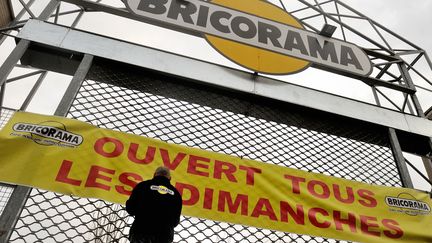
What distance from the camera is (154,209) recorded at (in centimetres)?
231

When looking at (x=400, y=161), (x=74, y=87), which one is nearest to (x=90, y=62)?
(x=74, y=87)

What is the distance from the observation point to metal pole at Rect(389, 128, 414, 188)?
13.0ft

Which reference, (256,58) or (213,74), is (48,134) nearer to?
(213,74)

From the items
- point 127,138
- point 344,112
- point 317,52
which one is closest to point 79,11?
point 127,138

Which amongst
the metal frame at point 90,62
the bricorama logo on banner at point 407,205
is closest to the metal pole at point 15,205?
the metal frame at point 90,62

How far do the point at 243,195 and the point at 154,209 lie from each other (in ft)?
4.33

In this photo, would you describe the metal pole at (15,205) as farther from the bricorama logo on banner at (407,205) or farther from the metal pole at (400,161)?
the metal pole at (400,161)

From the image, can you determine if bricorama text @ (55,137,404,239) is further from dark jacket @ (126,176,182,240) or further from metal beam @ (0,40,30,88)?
metal beam @ (0,40,30,88)

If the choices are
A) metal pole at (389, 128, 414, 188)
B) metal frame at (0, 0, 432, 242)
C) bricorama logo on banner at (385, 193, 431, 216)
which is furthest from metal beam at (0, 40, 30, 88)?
metal pole at (389, 128, 414, 188)

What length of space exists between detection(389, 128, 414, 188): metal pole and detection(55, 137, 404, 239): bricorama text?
0.52 metres

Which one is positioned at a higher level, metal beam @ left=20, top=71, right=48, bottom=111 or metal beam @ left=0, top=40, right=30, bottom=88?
metal beam @ left=20, top=71, right=48, bottom=111

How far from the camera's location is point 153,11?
14.6ft

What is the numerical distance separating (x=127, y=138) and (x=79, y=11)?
8.10ft

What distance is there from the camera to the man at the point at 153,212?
2254 millimetres
